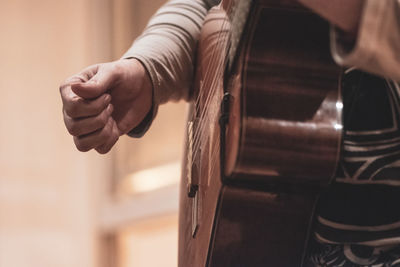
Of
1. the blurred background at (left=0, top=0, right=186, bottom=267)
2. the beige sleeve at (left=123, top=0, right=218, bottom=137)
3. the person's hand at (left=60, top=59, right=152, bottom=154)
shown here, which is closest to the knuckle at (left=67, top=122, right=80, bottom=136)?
the person's hand at (left=60, top=59, right=152, bottom=154)

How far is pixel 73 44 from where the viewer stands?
311 cm

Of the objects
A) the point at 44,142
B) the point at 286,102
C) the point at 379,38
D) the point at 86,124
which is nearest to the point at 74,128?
the point at 86,124

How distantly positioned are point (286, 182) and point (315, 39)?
0.12m

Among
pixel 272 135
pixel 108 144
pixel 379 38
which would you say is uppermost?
pixel 379 38

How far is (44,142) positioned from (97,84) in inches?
90.3

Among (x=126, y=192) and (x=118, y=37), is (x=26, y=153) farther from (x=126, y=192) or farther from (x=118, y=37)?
(x=118, y=37)

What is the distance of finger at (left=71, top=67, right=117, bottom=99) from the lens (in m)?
0.73

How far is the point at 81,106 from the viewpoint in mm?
740

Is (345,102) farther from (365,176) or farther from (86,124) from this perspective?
(86,124)

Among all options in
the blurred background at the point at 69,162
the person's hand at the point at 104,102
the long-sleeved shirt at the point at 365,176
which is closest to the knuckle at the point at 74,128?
the person's hand at the point at 104,102

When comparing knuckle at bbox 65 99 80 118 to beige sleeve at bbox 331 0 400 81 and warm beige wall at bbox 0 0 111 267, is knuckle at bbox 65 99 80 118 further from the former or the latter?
warm beige wall at bbox 0 0 111 267

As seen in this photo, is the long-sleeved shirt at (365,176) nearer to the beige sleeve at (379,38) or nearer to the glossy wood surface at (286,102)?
the glossy wood surface at (286,102)

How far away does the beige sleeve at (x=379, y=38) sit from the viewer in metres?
0.47

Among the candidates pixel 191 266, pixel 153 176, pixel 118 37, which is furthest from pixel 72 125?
pixel 118 37
